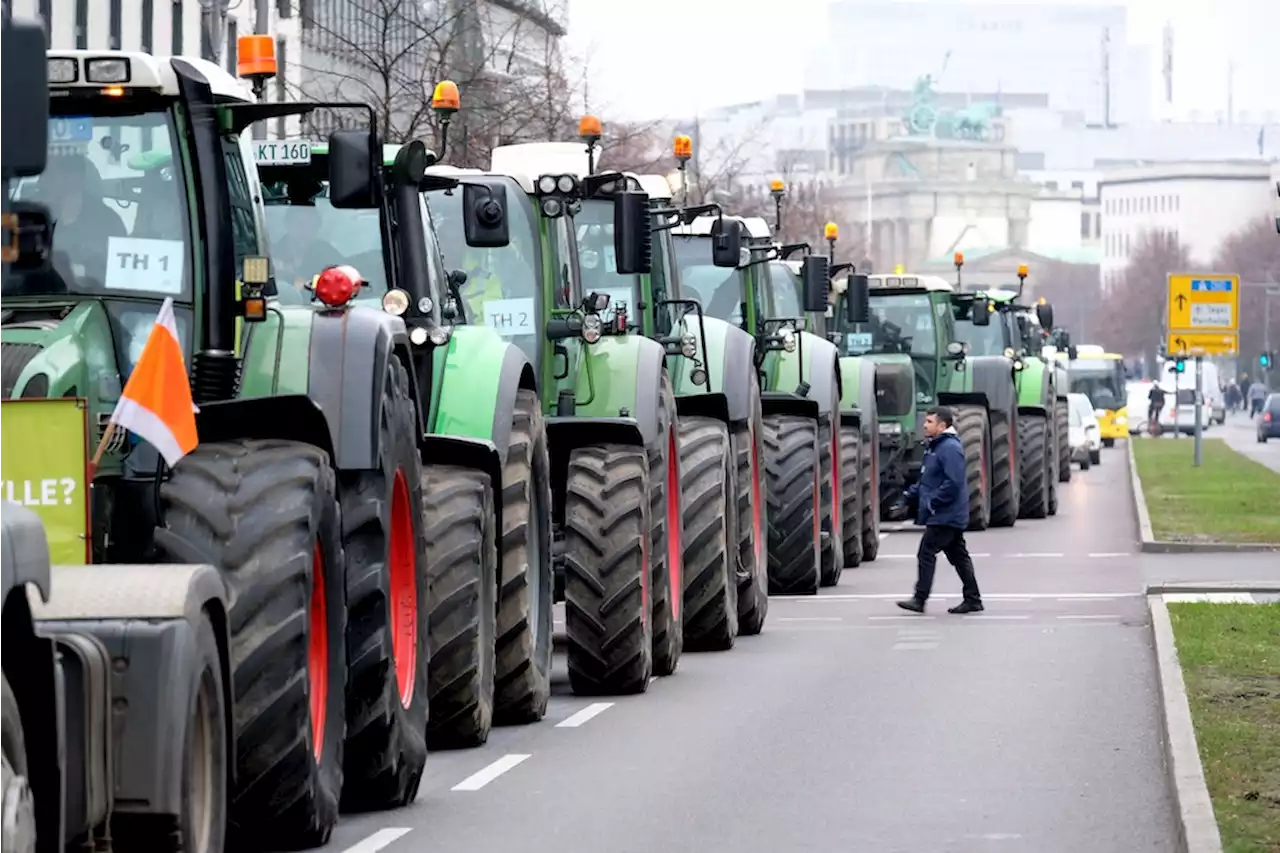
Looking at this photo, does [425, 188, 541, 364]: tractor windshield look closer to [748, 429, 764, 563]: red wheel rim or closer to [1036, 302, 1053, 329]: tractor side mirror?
[748, 429, 764, 563]: red wheel rim

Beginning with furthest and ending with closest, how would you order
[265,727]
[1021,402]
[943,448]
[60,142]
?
1. [1021,402]
2. [943,448]
3. [60,142]
4. [265,727]

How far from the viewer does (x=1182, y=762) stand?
12633mm

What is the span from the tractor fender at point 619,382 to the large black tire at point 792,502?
19.7 feet

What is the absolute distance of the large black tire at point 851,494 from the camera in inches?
1093

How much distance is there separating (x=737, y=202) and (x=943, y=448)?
4121 centimetres

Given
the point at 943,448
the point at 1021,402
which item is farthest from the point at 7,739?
the point at 1021,402

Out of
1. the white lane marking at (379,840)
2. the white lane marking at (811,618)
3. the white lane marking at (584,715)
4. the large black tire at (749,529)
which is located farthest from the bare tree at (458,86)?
the white lane marking at (379,840)

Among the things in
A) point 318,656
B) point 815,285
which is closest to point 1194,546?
point 815,285

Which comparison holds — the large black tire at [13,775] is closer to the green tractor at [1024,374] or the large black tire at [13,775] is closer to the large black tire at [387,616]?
the large black tire at [387,616]

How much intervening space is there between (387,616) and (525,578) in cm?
362

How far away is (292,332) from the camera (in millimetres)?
11469

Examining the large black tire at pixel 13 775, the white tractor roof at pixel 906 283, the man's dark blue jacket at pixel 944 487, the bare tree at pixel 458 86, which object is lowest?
the man's dark blue jacket at pixel 944 487

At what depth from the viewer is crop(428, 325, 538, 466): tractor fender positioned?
14414mm

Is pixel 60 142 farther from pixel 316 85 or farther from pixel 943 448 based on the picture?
pixel 316 85
